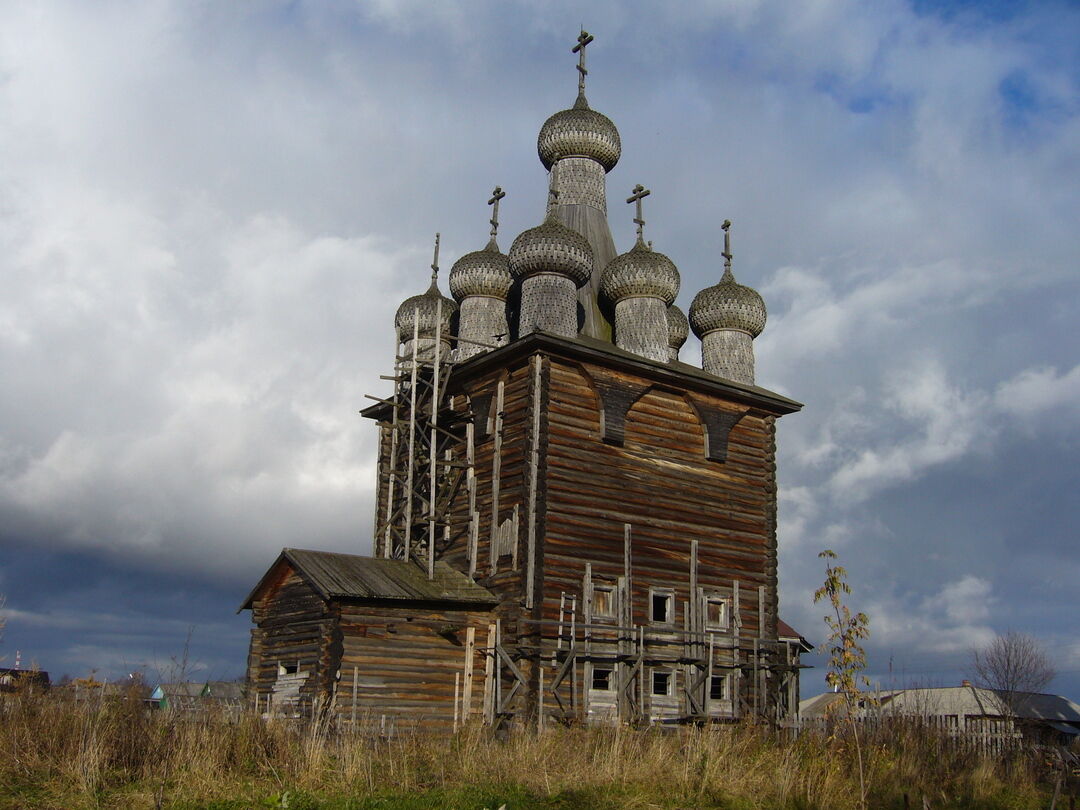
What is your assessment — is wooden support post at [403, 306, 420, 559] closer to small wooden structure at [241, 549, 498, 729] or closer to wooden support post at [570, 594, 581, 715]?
small wooden structure at [241, 549, 498, 729]

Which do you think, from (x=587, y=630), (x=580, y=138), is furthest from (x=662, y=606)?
(x=580, y=138)

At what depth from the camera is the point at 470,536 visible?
80.2 feet

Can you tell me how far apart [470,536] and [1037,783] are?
12195mm

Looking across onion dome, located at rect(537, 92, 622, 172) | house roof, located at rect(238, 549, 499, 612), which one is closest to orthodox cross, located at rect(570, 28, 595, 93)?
onion dome, located at rect(537, 92, 622, 172)

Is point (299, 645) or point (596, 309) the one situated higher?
point (596, 309)

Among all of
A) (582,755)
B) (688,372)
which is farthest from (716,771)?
(688,372)

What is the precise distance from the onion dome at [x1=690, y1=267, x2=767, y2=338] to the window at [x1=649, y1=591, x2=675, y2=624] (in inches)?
347

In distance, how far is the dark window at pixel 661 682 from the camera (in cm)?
2339

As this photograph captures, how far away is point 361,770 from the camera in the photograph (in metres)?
12.4

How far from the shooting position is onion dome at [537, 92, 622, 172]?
3073cm

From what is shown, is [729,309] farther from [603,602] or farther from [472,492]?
[603,602]

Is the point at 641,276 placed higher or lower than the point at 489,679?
higher

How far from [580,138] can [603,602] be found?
13967 mm

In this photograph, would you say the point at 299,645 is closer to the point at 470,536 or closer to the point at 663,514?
the point at 470,536
